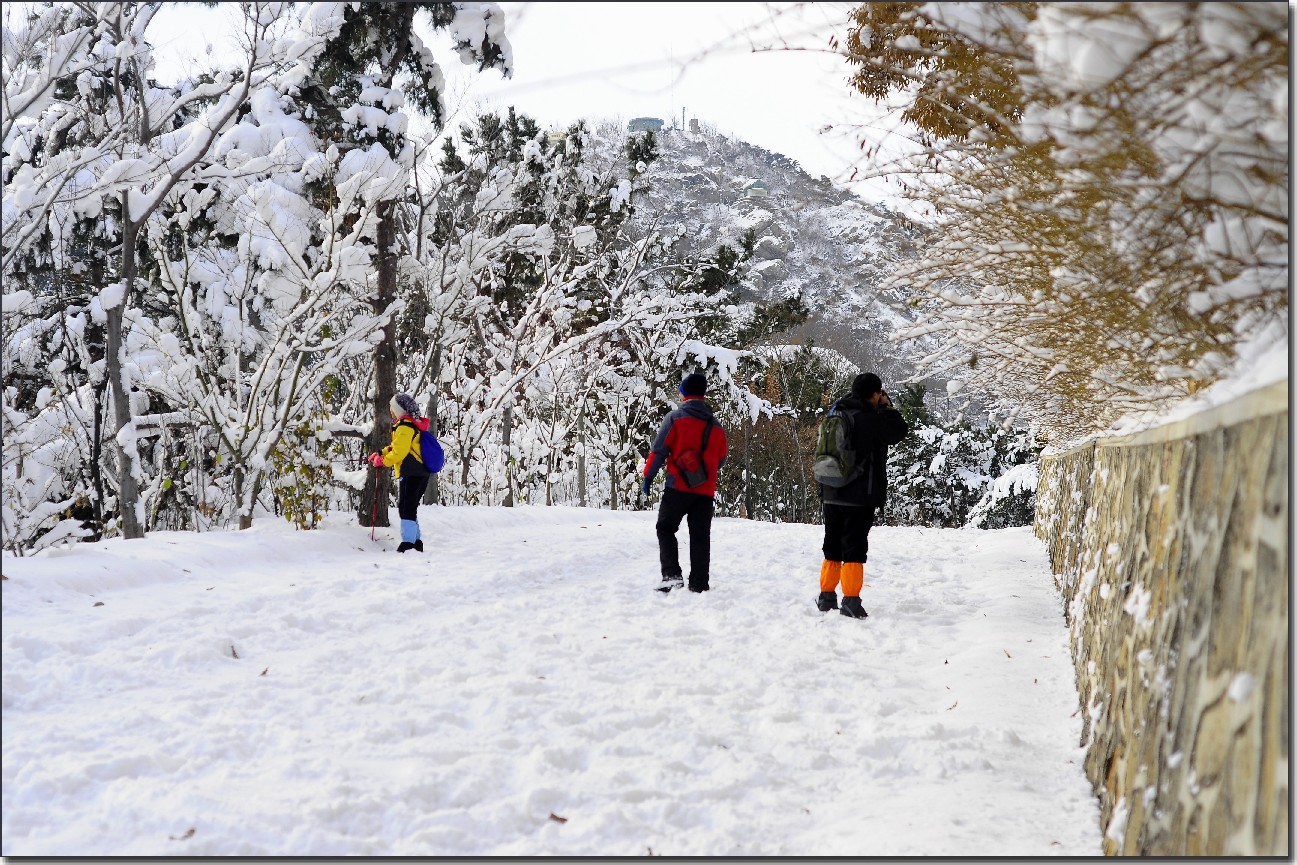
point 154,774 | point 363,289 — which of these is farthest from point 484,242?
point 154,774

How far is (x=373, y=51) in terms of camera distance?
1064 centimetres

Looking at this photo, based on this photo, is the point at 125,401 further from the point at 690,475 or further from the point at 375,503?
the point at 690,475

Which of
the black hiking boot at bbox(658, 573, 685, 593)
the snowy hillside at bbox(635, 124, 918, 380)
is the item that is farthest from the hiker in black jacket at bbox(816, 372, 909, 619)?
the black hiking boot at bbox(658, 573, 685, 593)

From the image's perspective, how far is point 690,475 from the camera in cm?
717

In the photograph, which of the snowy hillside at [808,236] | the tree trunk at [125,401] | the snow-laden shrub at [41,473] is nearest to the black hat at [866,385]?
the snowy hillside at [808,236]

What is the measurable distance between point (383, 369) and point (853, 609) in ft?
22.1

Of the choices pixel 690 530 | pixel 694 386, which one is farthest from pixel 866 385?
pixel 690 530

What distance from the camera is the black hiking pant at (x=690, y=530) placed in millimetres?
7113

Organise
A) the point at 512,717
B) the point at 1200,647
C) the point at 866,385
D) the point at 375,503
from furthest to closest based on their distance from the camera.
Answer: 1. the point at 375,503
2. the point at 866,385
3. the point at 512,717
4. the point at 1200,647

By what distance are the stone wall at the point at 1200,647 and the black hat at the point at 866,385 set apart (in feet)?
9.14

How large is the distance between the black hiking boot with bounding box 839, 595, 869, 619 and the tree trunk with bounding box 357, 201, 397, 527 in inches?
239

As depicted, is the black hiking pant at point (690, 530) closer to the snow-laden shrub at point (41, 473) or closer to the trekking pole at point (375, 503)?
the trekking pole at point (375, 503)

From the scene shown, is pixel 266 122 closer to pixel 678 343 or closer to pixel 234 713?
pixel 234 713

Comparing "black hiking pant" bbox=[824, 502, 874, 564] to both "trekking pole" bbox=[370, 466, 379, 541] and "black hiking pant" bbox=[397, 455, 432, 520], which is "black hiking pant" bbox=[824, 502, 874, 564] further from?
"trekking pole" bbox=[370, 466, 379, 541]
